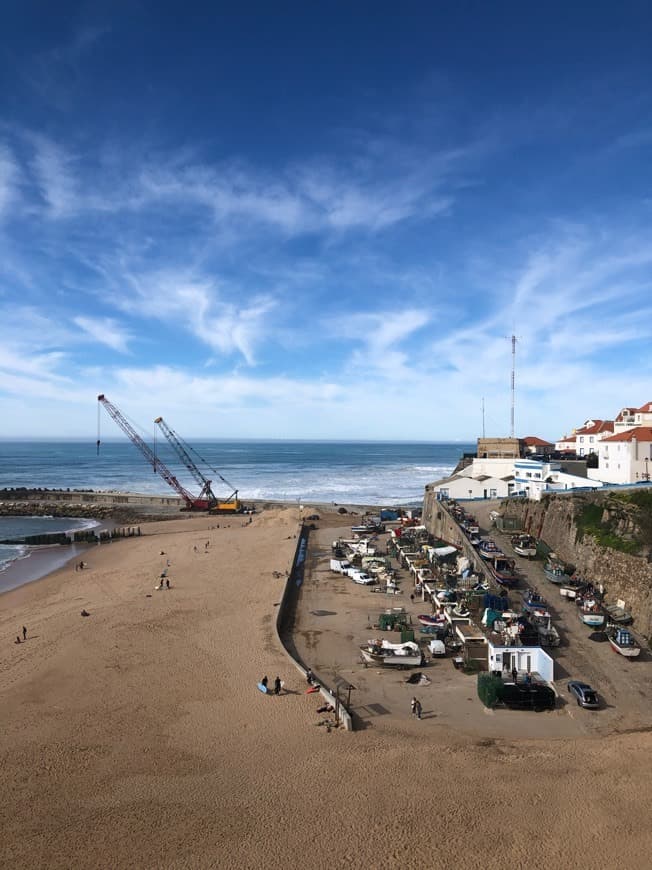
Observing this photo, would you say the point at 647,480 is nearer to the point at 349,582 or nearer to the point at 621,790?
the point at 349,582

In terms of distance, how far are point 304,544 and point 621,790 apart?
33.0 m

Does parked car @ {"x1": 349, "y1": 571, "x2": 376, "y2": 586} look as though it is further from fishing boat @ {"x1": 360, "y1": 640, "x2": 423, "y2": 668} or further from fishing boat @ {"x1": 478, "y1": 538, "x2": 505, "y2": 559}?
fishing boat @ {"x1": 360, "y1": 640, "x2": 423, "y2": 668}

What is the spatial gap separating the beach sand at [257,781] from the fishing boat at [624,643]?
5.26 meters

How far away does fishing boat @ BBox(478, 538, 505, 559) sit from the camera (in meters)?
32.1

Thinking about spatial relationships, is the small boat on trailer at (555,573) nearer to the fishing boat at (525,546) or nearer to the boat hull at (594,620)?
the fishing boat at (525,546)

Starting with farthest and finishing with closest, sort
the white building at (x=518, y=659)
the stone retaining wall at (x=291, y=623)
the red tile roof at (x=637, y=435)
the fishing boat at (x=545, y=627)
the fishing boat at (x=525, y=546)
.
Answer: the red tile roof at (x=637, y=435) → the fishing boat at (x=525, y=546) → the fishing boat at (x=545, y=627) → the white building at (x=518, y=659) → the stone retaining wall at (x=291, y=623)

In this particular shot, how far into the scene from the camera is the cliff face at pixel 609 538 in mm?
24438

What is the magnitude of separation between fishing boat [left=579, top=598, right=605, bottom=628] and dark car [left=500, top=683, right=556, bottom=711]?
6.80m

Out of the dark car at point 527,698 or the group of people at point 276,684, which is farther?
the group of people at point 276,684

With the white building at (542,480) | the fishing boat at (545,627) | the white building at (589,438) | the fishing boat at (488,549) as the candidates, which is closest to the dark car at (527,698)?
the fishing boat at (545,627)

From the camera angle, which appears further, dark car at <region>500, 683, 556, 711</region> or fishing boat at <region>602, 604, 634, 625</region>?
fishing boat at <region>602, 604, 634, 625</region>

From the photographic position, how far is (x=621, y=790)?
13203 millimetres

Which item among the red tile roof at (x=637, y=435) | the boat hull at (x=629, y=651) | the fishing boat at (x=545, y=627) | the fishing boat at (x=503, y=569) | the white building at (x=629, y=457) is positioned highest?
the red tile roof at (x=637, y=435)

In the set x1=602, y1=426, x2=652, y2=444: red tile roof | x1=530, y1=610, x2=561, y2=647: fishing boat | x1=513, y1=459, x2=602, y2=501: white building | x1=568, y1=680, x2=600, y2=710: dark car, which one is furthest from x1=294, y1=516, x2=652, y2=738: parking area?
x1=602, y1=426, x2=652, y2=444: red tile roof
